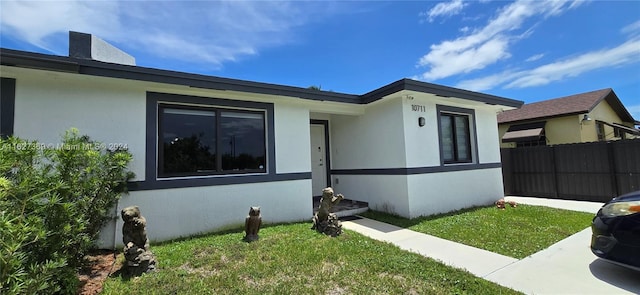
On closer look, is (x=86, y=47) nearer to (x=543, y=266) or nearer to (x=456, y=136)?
(x=543, y=266)

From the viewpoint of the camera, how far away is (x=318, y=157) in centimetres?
823

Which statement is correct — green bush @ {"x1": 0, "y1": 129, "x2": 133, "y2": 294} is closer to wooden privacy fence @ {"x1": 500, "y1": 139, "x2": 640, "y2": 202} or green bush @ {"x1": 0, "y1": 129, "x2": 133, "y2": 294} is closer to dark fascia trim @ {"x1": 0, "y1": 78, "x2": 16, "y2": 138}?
dark fascia trim @ {"x1": 0, "y1": 78, "x2": 16, "y2": 138}

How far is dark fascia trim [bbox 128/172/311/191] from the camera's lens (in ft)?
15.0

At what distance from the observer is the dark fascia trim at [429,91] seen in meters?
5.74

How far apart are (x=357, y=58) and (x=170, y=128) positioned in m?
6.89

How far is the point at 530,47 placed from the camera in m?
9.62

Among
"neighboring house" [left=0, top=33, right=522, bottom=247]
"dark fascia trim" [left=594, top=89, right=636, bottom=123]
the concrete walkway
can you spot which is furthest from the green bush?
"dark fascia trim" [left=594, top=89, right=636, bottom=123]

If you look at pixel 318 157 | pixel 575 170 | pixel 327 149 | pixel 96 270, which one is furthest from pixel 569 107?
pixel 96 270

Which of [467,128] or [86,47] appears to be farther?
[467,128]

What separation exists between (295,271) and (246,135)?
10.5ft

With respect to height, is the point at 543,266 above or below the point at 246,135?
below

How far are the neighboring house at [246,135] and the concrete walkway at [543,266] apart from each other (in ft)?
5.85

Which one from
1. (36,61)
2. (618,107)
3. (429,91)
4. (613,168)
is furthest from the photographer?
(618,107)

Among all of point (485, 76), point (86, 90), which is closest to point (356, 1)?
point (86, 90)
